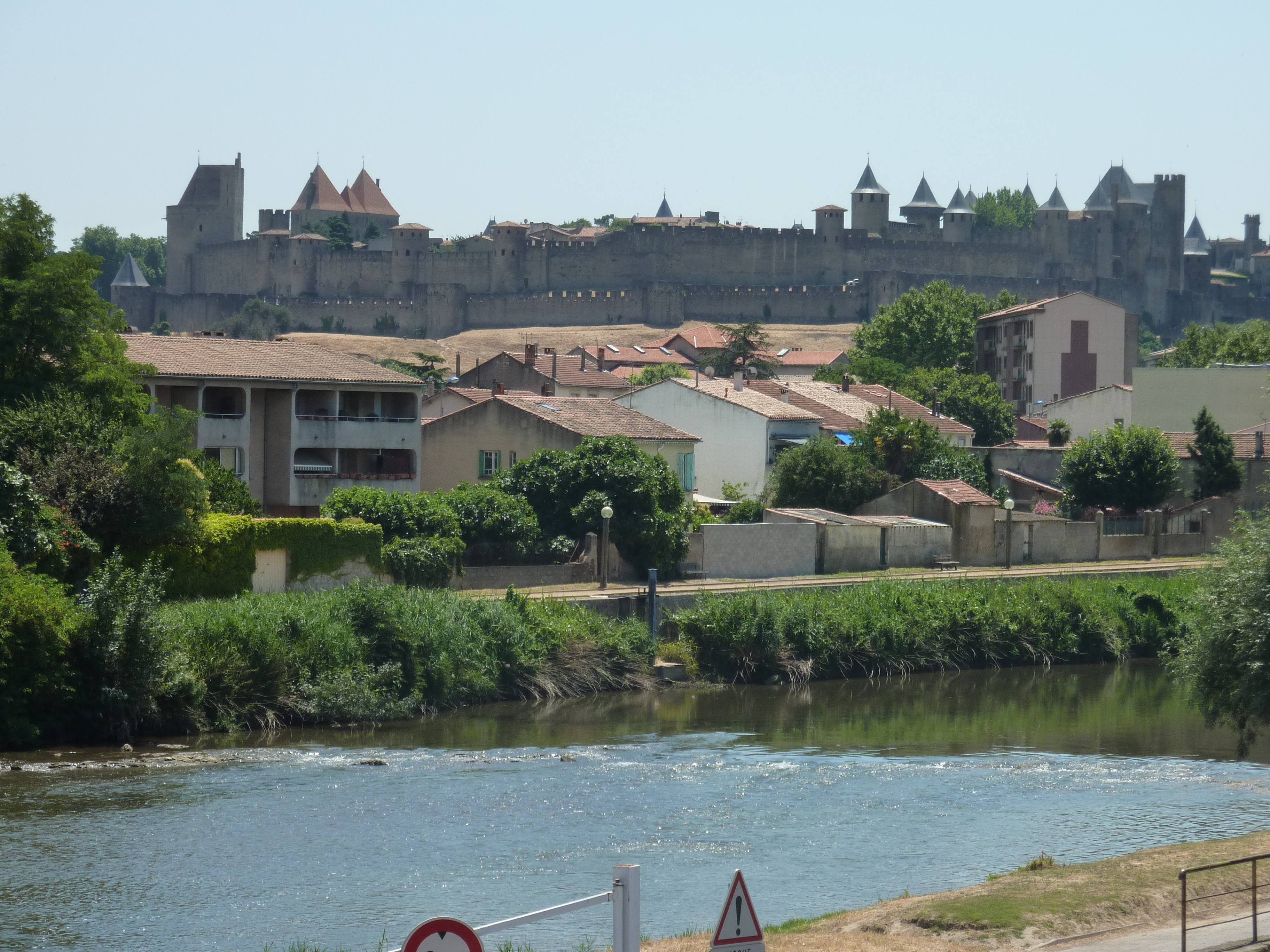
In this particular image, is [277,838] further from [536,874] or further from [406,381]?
[406,381]

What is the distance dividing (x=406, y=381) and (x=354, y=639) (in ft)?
34.0

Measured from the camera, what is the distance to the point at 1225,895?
10.3m

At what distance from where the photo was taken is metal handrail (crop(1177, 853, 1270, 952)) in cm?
875

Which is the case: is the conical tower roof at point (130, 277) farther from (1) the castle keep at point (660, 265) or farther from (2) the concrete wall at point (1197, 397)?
(2) the concrete wall at point (1197, 397)

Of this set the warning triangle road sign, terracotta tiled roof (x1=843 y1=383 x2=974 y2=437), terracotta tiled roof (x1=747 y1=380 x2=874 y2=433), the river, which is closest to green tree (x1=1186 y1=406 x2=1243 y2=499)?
terracotta tiled roof (x1=843 y1=383 x2=974 y2=437)

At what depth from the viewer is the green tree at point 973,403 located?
50531 millimetres

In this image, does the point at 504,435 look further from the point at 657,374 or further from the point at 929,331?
the point at 929,331

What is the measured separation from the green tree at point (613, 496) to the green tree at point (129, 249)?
91296 millimetres

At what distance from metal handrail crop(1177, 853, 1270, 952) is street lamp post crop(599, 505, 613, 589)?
51.6ft

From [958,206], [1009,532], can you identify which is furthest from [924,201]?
[1009,532]

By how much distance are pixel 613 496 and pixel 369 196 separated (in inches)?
3381

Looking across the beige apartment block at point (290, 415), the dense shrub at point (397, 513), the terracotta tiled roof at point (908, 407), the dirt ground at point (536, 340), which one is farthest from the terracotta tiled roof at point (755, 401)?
the dirt ground at point (536, 340)

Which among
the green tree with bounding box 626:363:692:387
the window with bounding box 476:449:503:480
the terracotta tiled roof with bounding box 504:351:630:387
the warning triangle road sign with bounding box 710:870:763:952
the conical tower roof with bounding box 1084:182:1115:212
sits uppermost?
the conical tower roof with bounding box 1084:182:1115:212

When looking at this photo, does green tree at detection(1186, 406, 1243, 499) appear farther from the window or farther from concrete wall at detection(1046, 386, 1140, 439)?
the window
